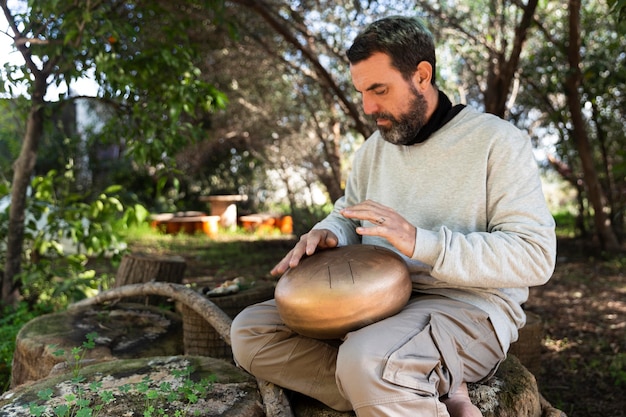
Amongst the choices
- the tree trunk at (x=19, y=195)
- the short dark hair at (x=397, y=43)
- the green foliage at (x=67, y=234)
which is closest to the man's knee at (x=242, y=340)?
the short dark hair at (x=397, y=43)

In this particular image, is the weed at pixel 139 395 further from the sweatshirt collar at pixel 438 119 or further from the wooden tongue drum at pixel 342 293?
the sweatshirt collar at pixel 438 119

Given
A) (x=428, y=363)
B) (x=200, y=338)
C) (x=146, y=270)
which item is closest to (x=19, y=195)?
(x=146, y=270)

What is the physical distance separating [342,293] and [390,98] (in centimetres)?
81

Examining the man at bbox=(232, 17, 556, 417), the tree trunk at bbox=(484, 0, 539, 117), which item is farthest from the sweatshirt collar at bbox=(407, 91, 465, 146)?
the tree trunk at bbox=(484, 0, 539, 117)

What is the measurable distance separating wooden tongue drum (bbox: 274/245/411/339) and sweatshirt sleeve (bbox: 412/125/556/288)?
131mm

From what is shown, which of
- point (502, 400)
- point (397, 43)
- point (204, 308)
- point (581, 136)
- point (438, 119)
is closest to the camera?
point (502, 400)

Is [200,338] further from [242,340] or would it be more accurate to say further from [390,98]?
[390,98]

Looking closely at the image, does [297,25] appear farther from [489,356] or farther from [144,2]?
[489,356]

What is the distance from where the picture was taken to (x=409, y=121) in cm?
236

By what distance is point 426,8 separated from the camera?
6738 millimetres

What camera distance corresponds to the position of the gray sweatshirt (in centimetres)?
198

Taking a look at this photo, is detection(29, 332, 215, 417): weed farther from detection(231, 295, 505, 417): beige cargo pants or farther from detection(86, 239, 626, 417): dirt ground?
detection(86, 239, 626, 417): dirt ground

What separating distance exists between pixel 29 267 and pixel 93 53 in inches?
81.6

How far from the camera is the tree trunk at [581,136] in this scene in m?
6.60
